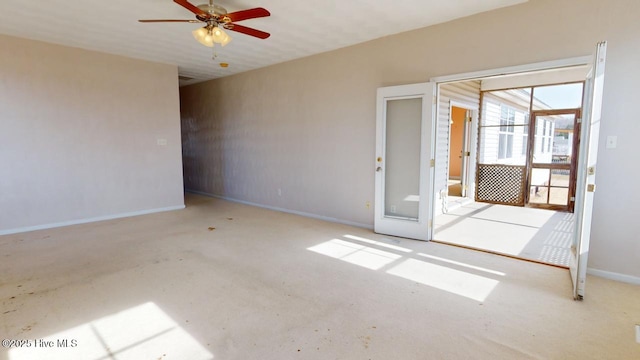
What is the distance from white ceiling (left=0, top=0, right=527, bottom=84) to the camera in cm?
338

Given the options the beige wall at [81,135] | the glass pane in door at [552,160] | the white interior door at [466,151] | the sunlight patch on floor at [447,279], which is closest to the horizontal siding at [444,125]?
the white interior door at [466,151]

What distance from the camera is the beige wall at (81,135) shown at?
456 cm

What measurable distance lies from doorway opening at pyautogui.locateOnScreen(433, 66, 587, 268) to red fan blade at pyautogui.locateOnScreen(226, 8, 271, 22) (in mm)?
3168

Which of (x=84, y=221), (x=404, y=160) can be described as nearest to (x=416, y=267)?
(x=404, y=160)

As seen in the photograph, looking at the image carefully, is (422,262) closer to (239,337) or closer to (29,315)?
(239,337)

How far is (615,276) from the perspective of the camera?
302 cm

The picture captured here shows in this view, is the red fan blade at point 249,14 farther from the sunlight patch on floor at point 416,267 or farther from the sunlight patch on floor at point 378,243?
the sunlight patch on floor at point 378,243

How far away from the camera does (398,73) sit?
4.32 m

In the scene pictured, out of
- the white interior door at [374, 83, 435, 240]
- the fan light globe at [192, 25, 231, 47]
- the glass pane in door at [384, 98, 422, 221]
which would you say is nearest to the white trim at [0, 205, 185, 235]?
the fan light globe at [192, 25, 231, 47]

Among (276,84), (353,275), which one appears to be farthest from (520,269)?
(276,84)

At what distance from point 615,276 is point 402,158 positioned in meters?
2.52

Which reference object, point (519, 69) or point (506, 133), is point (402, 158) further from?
point (506, 133)

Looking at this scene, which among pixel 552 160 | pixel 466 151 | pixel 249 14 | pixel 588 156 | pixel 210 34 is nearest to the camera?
pixel 588 156

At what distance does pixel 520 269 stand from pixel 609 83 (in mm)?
1976
